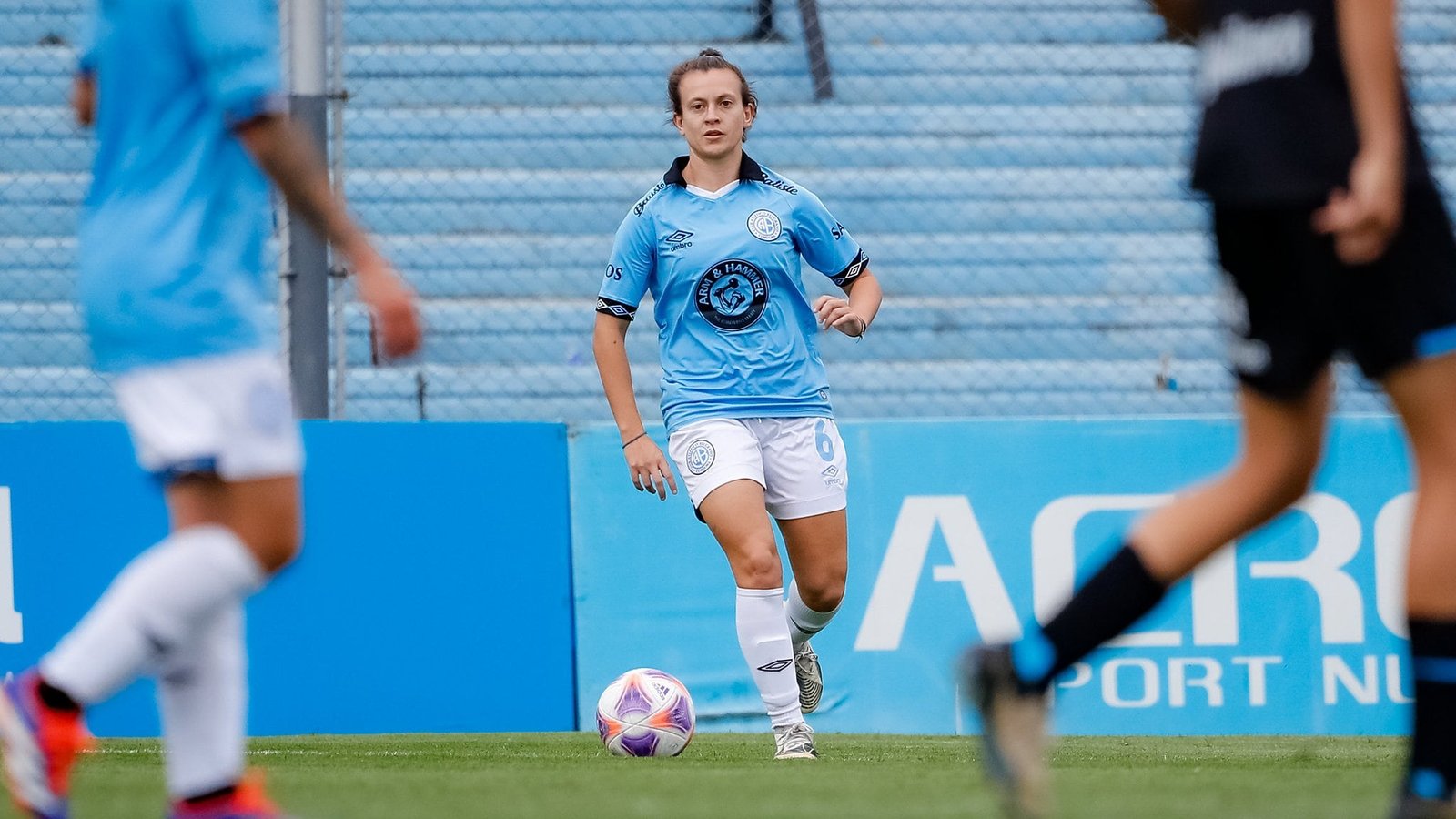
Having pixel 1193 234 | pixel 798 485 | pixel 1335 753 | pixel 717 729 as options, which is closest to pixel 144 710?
pixel 717 729

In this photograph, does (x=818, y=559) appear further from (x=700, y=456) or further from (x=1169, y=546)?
(x=1169, y=546)

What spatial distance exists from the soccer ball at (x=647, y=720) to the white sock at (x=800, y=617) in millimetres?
403

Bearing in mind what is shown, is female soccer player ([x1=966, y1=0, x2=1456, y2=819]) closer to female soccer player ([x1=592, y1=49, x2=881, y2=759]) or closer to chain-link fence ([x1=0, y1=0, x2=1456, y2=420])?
female soccer player ([x1=592, y1=49, x2=881, y2=759])

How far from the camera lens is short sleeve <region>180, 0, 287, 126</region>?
2797 mm

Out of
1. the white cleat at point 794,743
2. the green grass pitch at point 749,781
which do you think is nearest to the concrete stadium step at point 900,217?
the green grass pitch at point 749,781

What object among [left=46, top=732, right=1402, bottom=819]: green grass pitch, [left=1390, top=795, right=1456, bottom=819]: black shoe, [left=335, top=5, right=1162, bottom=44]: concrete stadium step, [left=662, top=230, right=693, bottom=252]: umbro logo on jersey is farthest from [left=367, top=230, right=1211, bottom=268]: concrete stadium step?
[left=1390, top=795, right=1456, bottom=819]: black shoe

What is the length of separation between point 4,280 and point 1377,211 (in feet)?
26.5

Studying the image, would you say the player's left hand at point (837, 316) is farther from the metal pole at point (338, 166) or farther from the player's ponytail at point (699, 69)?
the metal pole at point (338, 166)

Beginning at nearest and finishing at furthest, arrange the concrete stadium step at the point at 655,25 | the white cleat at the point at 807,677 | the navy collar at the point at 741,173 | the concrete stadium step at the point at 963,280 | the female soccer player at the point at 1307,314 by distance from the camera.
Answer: the female soccer player at the point at 1307,314, the navy collar at the point at 741,173, the white cleat at the point at 807,677, the concrete stadium step at the point at 963,280, the concrete stadium step at the point at 655,25

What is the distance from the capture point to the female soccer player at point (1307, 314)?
275 cm

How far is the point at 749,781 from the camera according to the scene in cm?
424

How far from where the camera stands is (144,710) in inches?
265

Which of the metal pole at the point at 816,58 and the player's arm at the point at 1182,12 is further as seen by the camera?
the metal pole at the point at 816,58

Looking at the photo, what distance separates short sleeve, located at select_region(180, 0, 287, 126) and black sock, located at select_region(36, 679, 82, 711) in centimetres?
89
